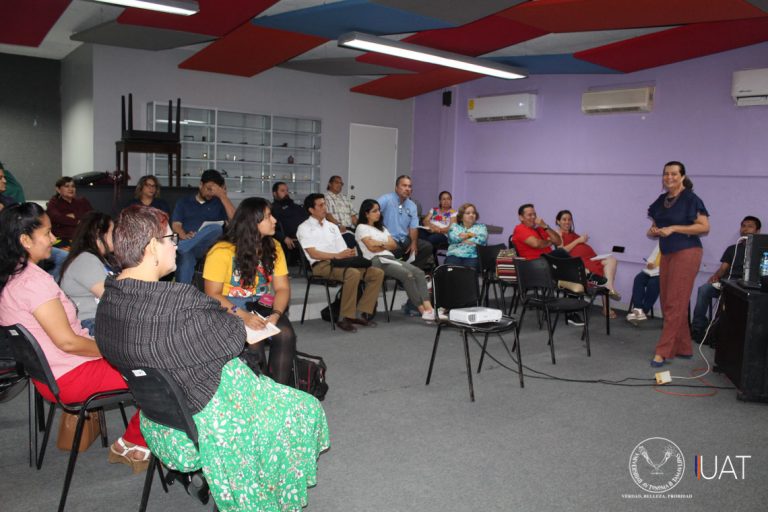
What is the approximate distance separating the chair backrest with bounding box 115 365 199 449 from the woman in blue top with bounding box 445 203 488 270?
4.71 meters

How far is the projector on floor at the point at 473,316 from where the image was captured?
4074 millimetres

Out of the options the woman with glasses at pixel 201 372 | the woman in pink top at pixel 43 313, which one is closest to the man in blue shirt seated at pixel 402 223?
the woman in pink top at pixel 43 313

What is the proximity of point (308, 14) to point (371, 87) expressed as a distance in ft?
13.1

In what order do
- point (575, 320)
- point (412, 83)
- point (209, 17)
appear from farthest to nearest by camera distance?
point (412, 83) → point (575, 320) → point (209, 17)

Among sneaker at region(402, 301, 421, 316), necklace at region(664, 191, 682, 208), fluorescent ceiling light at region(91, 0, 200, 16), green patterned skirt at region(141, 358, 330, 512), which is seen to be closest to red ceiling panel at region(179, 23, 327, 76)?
fluorescent ceiling light at region(91, 0, 200, 16)

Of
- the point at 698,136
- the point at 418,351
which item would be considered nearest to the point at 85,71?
the point at 418,351

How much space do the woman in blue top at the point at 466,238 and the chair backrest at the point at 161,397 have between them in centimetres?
471

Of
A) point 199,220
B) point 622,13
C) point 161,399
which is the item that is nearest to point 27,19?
point 199,220

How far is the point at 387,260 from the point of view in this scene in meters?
6.23

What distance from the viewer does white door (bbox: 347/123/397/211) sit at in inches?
407

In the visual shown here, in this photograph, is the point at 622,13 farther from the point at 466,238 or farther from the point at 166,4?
the point at 166,4

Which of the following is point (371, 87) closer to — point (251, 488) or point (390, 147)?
point (390, 147)

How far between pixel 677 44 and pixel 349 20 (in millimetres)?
3233

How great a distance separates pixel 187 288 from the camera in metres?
2.03
